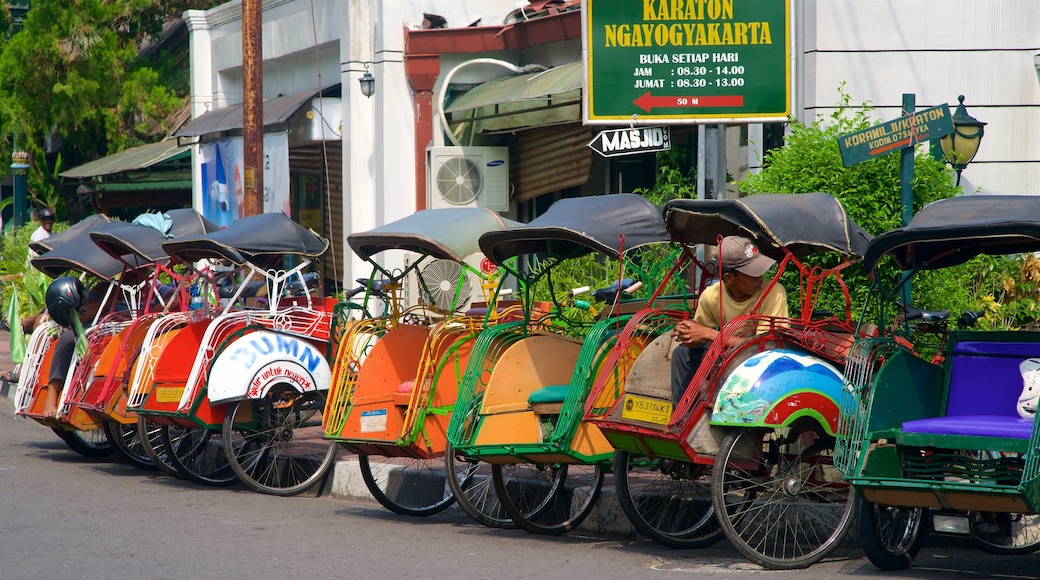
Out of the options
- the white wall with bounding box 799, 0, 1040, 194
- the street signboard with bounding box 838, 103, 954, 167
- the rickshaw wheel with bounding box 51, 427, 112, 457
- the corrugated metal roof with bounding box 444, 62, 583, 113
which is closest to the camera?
the street signboard with bounding box 838, 103, 954, 167

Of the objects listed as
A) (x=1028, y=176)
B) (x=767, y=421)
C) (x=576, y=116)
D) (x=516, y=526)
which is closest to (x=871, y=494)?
(x=767, y=421)

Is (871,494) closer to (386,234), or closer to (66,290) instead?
(386,234)

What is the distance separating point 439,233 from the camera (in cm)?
860

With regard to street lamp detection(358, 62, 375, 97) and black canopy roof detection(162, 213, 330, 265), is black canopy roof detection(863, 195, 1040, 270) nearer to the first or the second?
black canopy roof detection(162, 213, 330, 265)

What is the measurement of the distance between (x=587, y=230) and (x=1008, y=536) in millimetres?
2916

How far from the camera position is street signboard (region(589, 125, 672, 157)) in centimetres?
1084

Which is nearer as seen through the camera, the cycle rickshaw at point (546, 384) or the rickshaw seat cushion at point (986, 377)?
the rickshaw seat cushion at point (986, 377)

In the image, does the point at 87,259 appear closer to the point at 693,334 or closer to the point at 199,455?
the point at 199,455

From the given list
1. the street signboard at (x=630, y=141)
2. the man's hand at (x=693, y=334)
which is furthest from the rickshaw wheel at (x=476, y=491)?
the street signboard at (x=630, y=141)

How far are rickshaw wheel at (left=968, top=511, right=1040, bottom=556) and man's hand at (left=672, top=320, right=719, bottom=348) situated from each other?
1.77 metres

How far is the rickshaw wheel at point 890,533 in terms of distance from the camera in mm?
6477

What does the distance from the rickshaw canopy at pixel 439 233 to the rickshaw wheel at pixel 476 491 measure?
4.41ft

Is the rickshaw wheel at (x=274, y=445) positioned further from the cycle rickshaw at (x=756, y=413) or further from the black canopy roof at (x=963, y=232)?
the black canopy roof at (x=963, y=232)

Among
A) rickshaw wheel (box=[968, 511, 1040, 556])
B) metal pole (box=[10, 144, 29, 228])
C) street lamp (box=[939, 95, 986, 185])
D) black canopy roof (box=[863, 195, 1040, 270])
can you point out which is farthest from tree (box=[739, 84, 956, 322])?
metal pole (box=[10, 144, 29, 228])
